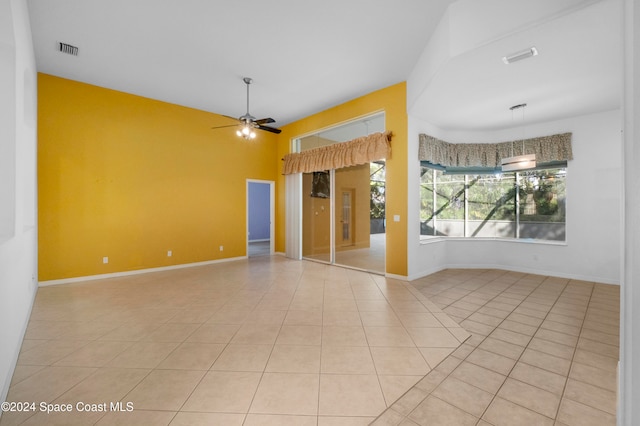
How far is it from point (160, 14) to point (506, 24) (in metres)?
3.74

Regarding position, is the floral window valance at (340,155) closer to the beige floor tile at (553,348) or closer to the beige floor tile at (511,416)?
the beige floor tile at (553,348)

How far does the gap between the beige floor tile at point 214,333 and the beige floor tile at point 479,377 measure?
→ 208 cm

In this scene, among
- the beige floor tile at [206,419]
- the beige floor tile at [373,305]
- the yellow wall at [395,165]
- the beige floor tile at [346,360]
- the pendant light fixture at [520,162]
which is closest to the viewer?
the beige floor tile at [206,419]

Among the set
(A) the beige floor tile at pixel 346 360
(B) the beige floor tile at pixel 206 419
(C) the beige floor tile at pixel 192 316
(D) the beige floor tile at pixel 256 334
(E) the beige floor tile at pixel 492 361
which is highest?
(C) the beige floor tile at pixel 192 316

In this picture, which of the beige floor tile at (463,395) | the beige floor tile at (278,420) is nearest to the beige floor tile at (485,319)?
the beige floor tile at (463,395)

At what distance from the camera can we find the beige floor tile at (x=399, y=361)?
2.12 meters

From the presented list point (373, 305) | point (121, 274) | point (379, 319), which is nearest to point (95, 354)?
point (379, 319)

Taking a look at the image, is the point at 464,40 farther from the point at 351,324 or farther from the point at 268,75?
the point at 351,324

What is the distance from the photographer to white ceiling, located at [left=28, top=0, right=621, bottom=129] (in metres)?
2.90

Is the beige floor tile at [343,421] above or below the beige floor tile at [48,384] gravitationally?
below

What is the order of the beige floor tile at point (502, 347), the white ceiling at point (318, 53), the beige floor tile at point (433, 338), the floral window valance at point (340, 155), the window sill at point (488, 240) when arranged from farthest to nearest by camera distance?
the window sill at point (488, 240), the floral window valance at point (340, 155), the white ceiling at point (318, 53), the beige floor tile at point (433, 338), the beige floor tile at point (502, 347)

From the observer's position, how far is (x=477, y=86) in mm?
3689

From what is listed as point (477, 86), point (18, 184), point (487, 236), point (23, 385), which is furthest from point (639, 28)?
point (487, 236)

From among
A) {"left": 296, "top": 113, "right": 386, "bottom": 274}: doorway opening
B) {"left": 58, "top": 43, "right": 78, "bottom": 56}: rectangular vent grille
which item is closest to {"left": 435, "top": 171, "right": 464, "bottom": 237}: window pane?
{"left": 296, "top": 113, "right": 386, "bottom": 274}: doorway opening
